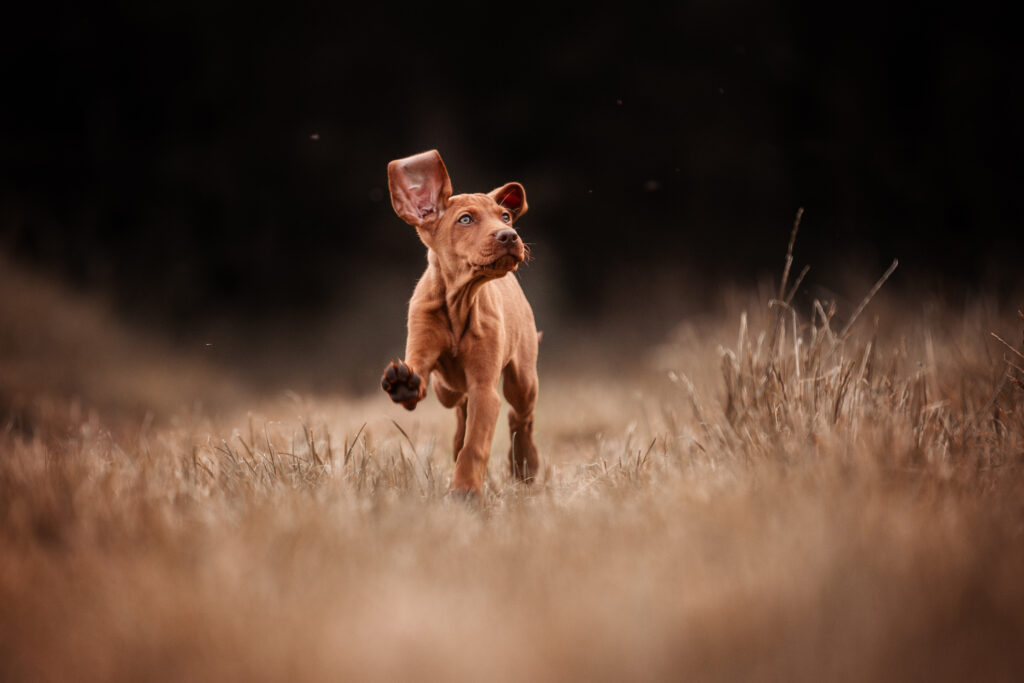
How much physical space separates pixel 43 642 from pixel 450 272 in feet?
5.37

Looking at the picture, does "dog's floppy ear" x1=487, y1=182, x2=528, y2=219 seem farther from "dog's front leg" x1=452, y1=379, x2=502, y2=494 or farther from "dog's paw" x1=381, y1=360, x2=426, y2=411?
"dog's paw" x1=381, y1=360, x2=426, y2=411

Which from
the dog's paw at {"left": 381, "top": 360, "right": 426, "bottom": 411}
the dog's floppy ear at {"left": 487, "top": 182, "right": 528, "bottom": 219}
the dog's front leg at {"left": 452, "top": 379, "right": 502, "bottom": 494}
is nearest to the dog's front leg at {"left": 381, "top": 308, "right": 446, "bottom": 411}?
the dog's paw at {"left": 381, "top": 360, "right": 426, "bottom": 411}

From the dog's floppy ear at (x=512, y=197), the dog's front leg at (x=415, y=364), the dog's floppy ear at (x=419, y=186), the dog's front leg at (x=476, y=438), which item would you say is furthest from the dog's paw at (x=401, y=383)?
the dog's floppy ear at (x=512, y=197)

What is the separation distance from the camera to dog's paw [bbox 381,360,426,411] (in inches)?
87.9

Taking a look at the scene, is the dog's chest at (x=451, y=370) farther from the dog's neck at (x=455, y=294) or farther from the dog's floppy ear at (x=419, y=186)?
the dog's floppy ear at (x=419, y=186)

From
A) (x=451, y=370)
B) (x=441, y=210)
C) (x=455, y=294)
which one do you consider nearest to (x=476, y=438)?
(x=451, y=370)

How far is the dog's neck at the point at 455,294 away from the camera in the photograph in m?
2.52

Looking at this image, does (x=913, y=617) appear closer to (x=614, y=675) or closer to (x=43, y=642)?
(x=614, y=675)

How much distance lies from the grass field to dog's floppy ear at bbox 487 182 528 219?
43.0 inches

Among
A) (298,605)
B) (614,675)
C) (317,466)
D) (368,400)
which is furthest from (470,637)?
(368,400)

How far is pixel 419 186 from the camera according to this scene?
2.61 meters

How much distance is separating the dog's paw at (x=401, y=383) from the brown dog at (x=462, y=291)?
17 mm

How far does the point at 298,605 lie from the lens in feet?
4.49

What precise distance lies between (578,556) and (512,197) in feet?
5.26
